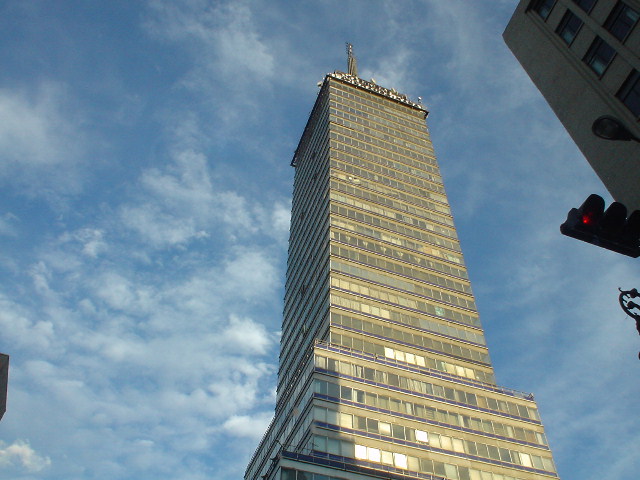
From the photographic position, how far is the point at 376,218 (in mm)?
85625

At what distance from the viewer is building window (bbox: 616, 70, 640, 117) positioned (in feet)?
66.0

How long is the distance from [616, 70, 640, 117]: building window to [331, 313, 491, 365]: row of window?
48.3m

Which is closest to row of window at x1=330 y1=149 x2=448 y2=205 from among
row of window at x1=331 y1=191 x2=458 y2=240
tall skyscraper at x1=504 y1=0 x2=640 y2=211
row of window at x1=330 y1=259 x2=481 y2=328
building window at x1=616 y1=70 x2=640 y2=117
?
row of window at x1=331 y1=191 x2=458 y2=240

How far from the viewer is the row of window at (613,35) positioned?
20375 mm

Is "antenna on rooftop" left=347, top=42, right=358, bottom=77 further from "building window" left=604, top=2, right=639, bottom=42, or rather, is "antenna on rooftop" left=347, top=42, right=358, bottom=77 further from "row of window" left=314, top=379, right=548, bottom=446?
"building window" left=604, top=2, right=639, bottom=42

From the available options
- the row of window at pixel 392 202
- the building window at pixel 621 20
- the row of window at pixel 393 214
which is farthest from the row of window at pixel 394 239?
the building window at pixel 621 20

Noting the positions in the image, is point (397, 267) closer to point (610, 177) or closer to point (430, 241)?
point (430, 241)

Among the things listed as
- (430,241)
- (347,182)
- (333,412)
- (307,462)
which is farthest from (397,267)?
(307,462)

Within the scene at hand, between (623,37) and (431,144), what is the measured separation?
9236 centimetres

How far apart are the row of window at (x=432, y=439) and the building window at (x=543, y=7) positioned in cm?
4000

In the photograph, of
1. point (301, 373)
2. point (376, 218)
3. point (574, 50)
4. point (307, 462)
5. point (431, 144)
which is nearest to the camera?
point (574, 50)

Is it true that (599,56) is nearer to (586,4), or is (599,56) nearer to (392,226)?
(586,4)

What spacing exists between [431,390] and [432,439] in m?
6.63

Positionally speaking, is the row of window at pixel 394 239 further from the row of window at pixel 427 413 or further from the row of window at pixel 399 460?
the row of window at pixel 399 460
